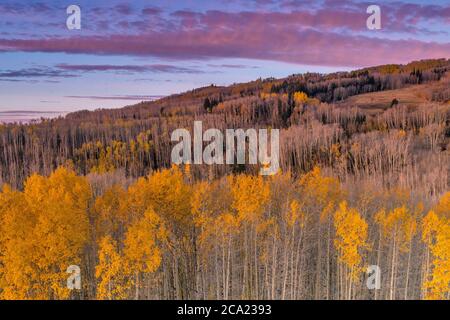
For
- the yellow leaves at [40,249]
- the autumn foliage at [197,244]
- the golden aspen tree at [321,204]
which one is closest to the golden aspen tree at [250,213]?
the autumn foliage at [197,244]

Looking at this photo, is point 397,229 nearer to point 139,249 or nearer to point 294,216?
point 294,216

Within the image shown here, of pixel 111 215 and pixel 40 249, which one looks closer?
pixel 40 249

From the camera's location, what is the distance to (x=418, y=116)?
195875 mm

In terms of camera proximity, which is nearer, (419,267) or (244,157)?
(419,267)

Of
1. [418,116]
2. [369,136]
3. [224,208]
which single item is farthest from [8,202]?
[418,116]

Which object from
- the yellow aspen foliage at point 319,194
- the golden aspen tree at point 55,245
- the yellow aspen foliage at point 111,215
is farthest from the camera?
the yellow aspen foliage at point 319,194

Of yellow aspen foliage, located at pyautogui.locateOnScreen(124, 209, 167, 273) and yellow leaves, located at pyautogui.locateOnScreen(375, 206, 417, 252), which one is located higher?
yellow aspen foliage, located at pyautogui.locateOnScreen(124, 209, 167, 273)

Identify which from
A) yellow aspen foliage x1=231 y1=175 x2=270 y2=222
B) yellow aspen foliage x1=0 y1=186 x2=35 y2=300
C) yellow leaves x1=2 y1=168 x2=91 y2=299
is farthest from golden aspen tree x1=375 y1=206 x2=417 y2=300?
yellow aspen foliage x1=0 y1=186 x2=35 y2=300

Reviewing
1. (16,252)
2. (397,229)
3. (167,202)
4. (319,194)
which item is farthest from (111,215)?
(397,229)

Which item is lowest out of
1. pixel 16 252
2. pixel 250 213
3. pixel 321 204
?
pixel 321 204

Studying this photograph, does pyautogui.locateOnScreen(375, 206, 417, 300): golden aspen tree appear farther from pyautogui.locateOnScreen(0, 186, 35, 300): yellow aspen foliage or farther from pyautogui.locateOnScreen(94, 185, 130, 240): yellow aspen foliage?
pyautogui.locateOnScreen(0, 186, 35, 300): yellow aspen foliage

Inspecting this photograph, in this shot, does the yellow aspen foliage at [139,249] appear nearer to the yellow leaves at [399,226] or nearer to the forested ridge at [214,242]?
the forested ridge at [214,242]
